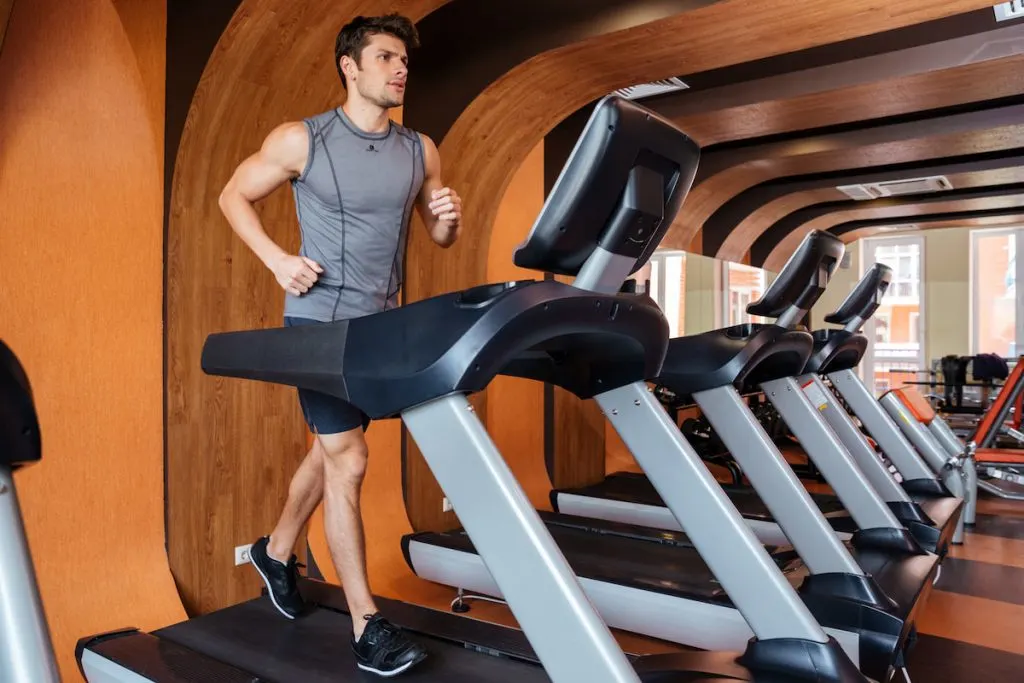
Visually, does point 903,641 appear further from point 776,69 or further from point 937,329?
point 937,329

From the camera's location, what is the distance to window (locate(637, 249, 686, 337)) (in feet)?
21.6

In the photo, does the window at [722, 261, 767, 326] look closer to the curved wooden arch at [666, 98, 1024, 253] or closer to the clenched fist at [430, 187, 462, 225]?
the curved wooden arch at [666, 98, 1024, 253]

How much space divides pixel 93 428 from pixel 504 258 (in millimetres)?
2826

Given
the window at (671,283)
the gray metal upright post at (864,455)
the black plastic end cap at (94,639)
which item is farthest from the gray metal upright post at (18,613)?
the window at (671,283)

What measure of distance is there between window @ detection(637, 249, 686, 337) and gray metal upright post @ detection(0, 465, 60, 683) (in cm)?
604

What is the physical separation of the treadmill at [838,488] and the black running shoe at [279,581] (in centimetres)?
143

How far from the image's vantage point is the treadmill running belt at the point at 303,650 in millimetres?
2031

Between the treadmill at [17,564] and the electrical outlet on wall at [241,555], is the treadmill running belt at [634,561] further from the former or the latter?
the treadmill at [17,564]

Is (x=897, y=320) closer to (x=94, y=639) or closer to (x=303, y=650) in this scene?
(x=303, y=650)

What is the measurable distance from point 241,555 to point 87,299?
118cm

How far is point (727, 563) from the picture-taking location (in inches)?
71.1

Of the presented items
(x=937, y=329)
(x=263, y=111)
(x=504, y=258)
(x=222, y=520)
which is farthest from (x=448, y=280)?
(x=937, y=329)

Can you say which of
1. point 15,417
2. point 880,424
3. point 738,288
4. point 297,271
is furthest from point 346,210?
point 738,288

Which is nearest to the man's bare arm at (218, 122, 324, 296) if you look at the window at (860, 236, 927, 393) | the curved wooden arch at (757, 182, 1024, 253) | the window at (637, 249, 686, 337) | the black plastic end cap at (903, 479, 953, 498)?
the black plastic end cap at (903, 479, 953, 498)
